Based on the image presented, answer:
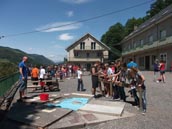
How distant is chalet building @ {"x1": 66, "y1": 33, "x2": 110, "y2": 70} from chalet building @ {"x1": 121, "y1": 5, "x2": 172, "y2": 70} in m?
15.9

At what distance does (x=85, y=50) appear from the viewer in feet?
194

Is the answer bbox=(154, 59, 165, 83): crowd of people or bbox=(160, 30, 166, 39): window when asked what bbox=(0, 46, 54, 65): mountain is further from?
bbox=(154, 59, 165, 83): crowd of people

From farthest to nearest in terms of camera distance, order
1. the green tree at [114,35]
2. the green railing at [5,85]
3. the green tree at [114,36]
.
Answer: the green tree at [114,35]
the green tree at [114,36]
the green railing at [5,85]

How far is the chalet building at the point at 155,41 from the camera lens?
90.5 feet

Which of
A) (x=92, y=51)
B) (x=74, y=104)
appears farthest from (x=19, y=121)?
(x=92, y=51)

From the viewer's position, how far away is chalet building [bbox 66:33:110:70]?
58875 millimetres

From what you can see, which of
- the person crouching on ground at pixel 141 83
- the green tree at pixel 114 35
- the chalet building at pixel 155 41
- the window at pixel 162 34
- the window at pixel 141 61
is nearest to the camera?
the person crouching on ground at pixel 141 83

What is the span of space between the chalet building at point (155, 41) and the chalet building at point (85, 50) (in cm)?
1585

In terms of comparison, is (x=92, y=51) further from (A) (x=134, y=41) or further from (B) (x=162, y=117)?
(B) (x=162, y=117)

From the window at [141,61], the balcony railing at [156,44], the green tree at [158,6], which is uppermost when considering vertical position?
the green tree at [158,6]

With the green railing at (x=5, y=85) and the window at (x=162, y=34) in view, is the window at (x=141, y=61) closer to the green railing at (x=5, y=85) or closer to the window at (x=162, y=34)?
the window at (x=162, y=34)

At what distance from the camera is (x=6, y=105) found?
8.84 m

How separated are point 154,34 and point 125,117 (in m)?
28.3

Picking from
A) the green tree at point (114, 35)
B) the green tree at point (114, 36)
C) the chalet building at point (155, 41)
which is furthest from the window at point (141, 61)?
the green tree at point (114, 35)
